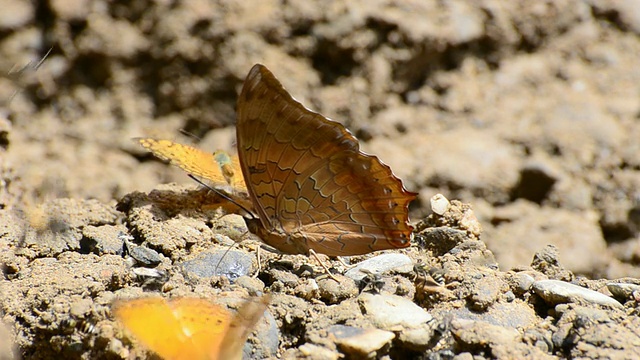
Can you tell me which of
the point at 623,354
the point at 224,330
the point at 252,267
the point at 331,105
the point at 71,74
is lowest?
the point at 71,74

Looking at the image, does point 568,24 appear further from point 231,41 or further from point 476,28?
point 231,41

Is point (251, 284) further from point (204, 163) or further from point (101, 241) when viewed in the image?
point (204, 163)

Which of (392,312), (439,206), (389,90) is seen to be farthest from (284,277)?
(389,90)

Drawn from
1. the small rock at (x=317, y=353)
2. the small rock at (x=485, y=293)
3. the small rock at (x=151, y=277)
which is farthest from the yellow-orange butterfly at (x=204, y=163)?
the small rock at (x=317, y=353)

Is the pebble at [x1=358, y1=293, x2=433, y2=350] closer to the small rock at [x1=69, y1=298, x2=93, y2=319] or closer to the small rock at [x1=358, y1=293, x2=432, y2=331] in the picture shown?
the small rock at [x1=358, y1=293, x2=432, y2=331]

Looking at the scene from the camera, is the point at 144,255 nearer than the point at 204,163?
Yes

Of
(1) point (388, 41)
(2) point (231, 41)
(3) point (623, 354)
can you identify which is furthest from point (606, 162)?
(3) point (623, 354)
